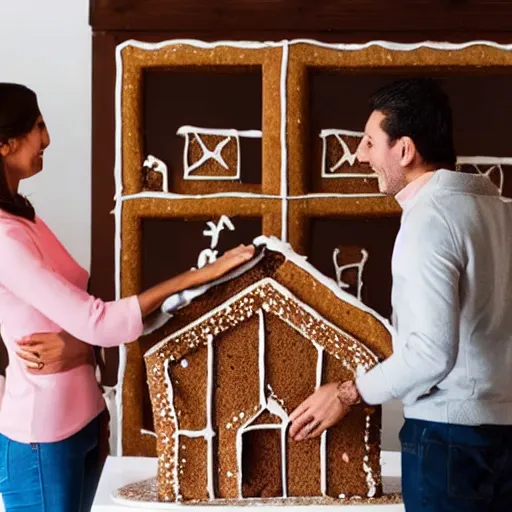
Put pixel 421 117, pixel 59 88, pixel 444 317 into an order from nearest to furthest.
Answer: pixel 444 317 < pixel 421 117 < pixel 59 88

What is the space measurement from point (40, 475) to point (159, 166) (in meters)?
0.65

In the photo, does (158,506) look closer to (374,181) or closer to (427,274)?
(427,274)

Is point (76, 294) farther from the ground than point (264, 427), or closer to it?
farther from the ground

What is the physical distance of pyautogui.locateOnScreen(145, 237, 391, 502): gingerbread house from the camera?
4.54ft

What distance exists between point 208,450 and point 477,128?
2.86 feet

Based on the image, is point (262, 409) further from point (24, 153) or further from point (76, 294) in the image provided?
point (24, 153)

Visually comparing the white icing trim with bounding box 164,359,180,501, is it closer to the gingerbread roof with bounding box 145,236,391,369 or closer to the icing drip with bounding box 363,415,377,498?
the gingerbread roof with bounding box 145,236,391,369

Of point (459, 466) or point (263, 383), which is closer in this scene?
point (459, 466)

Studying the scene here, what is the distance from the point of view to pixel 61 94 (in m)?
1.80

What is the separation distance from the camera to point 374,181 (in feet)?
5.67

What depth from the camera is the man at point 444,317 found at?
1153 millimetres

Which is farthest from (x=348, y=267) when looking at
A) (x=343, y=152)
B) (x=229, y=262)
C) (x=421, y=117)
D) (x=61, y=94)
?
(x=61, y=94)

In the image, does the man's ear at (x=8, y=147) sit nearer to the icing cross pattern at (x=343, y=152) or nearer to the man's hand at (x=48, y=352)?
the man's hand at (x=48, y=352)

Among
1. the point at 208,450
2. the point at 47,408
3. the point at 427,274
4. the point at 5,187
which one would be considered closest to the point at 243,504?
the point at 208,450
